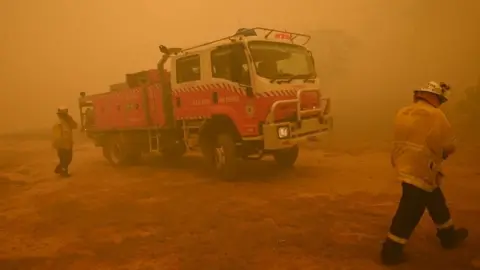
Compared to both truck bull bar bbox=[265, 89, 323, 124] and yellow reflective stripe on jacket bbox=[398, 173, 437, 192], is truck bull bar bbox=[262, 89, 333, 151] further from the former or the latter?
yellow reflective stripe on jacket bbox=[398, 173, 437, 192]

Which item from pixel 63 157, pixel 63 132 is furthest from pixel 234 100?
pixel 63 157

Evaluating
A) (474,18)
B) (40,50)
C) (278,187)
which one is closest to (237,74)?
(278,187)

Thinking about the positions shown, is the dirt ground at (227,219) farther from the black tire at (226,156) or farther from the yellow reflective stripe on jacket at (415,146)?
the yellow reflective stripe on jacket at (415,146)

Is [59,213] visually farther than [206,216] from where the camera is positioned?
Yes

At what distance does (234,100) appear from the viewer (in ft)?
24.6

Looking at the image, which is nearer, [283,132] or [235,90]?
[283,132]

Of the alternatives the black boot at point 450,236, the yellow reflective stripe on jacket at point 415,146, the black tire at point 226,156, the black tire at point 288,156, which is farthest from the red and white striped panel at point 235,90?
the black boot at point 450,236

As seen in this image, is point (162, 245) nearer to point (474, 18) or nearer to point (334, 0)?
point (474, 18)

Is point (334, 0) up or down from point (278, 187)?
up

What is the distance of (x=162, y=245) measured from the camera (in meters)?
4.71

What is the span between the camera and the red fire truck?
7.21 m

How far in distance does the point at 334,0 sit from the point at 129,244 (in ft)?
258

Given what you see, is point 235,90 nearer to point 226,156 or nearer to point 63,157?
point 226,156

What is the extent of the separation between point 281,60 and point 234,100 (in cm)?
126
